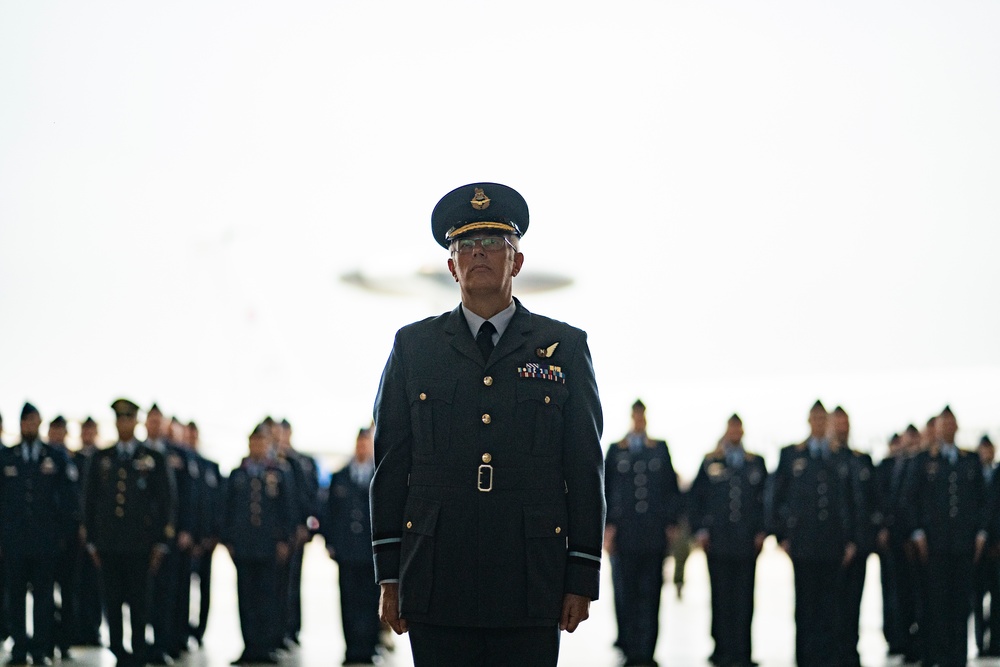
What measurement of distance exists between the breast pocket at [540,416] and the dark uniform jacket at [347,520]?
18.8ft

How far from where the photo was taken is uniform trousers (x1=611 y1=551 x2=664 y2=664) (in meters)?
8.05

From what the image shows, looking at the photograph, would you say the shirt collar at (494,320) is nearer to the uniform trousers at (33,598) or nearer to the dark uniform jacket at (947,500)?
the dark uniform jacket at (947,500)

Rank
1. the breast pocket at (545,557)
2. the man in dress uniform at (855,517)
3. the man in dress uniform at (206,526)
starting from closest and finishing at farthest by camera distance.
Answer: the breast pocket at (545,557) → the man in dress uniform at (855,517) → the man in dress uniform at (206,526)

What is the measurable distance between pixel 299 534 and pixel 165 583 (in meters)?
1.01

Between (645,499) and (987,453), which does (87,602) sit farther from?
(987,453)

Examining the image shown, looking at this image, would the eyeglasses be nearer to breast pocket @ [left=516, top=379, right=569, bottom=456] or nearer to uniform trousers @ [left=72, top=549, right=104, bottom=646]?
breast pocket @ [left=516, top=379, right=569, bottom=456]

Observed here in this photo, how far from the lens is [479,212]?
283cm

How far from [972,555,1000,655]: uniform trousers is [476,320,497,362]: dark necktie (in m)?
7.12

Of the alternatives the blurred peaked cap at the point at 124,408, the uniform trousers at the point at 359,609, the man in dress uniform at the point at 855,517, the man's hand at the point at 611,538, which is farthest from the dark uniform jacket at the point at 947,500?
the blurred peaked cap at the point at 124,408

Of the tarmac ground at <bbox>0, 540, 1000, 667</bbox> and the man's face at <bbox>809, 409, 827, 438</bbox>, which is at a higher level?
the man's face at <bbox>809, 409, 827, 438</bbox>

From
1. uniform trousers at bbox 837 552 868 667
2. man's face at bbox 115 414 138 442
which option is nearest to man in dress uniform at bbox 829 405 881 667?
uniform trousers at bbox 837 552 868 667

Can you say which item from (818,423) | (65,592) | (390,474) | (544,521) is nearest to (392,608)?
(390,474)

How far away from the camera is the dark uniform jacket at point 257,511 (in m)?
8.09

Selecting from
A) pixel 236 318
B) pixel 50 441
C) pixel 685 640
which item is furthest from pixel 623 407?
pixel 50 441
